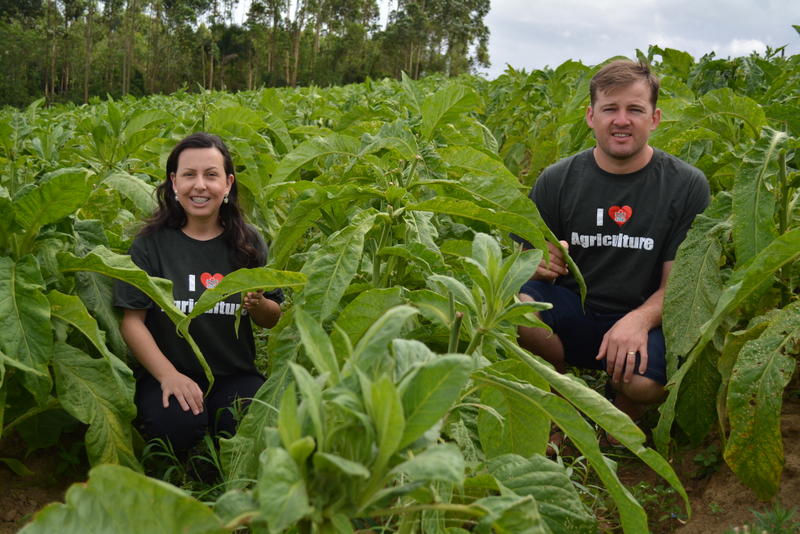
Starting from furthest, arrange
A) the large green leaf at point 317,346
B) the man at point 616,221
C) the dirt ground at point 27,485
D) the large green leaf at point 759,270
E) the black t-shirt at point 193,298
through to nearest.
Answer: the man at point 616,221
the black t-shirt at point 193,298
the dirt ground at point 27,485
the large green leaf at point 759,270
the large green leaf at point 317,346

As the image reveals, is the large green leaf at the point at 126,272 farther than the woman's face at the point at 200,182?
No

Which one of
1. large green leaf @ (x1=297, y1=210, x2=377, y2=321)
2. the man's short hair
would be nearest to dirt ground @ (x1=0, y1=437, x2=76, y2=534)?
large green leaf @ (x1=297, y1=210, x2=377, y2=321)

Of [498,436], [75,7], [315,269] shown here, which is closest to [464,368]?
[498,436]

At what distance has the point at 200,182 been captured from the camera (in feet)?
9.66

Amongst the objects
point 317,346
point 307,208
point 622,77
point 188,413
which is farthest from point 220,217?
point 317,346

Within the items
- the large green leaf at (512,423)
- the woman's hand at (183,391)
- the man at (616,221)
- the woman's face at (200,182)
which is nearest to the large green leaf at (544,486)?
the large green leaf at (512,423)

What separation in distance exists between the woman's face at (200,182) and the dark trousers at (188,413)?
64 centimetres

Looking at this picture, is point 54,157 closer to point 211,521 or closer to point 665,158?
point 665,158

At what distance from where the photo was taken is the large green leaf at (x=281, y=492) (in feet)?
2.92

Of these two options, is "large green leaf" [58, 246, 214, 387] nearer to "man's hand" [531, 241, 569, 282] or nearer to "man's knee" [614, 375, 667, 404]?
"man's hand" [531, 241, 569, 282]

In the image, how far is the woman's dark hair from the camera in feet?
9.91

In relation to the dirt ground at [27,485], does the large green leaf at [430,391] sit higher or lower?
higher

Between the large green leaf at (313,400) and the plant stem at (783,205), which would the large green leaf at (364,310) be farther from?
the plant stem at (783,205)

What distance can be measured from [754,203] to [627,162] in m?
0.94
